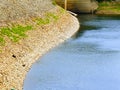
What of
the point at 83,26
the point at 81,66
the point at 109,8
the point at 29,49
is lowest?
the point at 109,8

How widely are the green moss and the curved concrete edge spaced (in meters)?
0.49

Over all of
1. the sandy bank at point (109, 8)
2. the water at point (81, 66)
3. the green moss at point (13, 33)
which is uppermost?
the green moss at point (13, 33)

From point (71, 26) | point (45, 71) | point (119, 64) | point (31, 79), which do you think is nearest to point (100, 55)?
point (119, 64)

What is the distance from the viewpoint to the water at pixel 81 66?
24.7m

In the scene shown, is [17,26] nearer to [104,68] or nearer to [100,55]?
[100,55]

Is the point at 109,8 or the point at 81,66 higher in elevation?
the point at 81,66

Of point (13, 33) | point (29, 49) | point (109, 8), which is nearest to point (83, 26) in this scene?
point (109, 8)

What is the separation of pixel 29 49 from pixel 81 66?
4.70 metres

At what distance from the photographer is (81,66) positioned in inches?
1152

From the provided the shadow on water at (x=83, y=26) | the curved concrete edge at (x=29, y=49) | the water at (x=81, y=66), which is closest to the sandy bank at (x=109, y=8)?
the shadow on water at (x=83, y=26)

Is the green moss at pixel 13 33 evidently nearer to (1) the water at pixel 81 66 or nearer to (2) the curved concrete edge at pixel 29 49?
(2) the curved concrete edge at pixel 29 49

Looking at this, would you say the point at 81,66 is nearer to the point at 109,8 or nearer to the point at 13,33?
the point at 13,33

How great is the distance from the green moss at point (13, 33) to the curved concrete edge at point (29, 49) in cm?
49

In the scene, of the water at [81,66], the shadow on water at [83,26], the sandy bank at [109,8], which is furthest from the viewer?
the sandy bank at [109,8]
